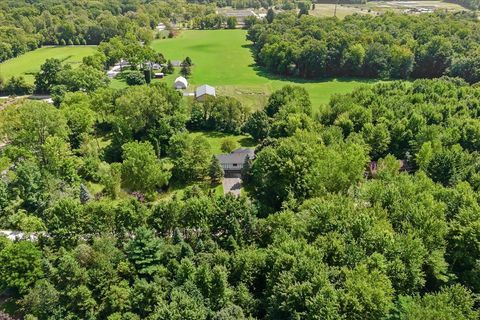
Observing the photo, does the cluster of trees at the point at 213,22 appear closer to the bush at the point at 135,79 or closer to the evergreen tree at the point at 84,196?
the bush at the point at 135,79

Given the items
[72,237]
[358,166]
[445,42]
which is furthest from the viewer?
[445,42]

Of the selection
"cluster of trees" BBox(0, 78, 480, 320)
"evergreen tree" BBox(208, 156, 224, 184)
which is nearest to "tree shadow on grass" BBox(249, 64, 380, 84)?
"cluster of trees" BBox(0, 78, 480, 320)

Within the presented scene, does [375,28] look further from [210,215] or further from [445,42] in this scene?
[210,215]

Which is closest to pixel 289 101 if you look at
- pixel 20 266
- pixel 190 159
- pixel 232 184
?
pixel 232 184

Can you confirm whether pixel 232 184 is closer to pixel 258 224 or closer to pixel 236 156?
pixel 236 156

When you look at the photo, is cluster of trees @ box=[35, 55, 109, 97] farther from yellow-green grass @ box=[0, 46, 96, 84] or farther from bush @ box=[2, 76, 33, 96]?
yellow-green grass @ box=[0, 46, 96, 84]

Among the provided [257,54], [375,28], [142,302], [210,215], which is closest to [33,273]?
[142,302]

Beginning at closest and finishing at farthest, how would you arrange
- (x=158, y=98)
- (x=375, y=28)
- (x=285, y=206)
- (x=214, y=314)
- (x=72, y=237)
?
(x=214, y=314), (x=72, y=237), (x=285, y=206), (x=158, y=98), (x=375, y=28)
